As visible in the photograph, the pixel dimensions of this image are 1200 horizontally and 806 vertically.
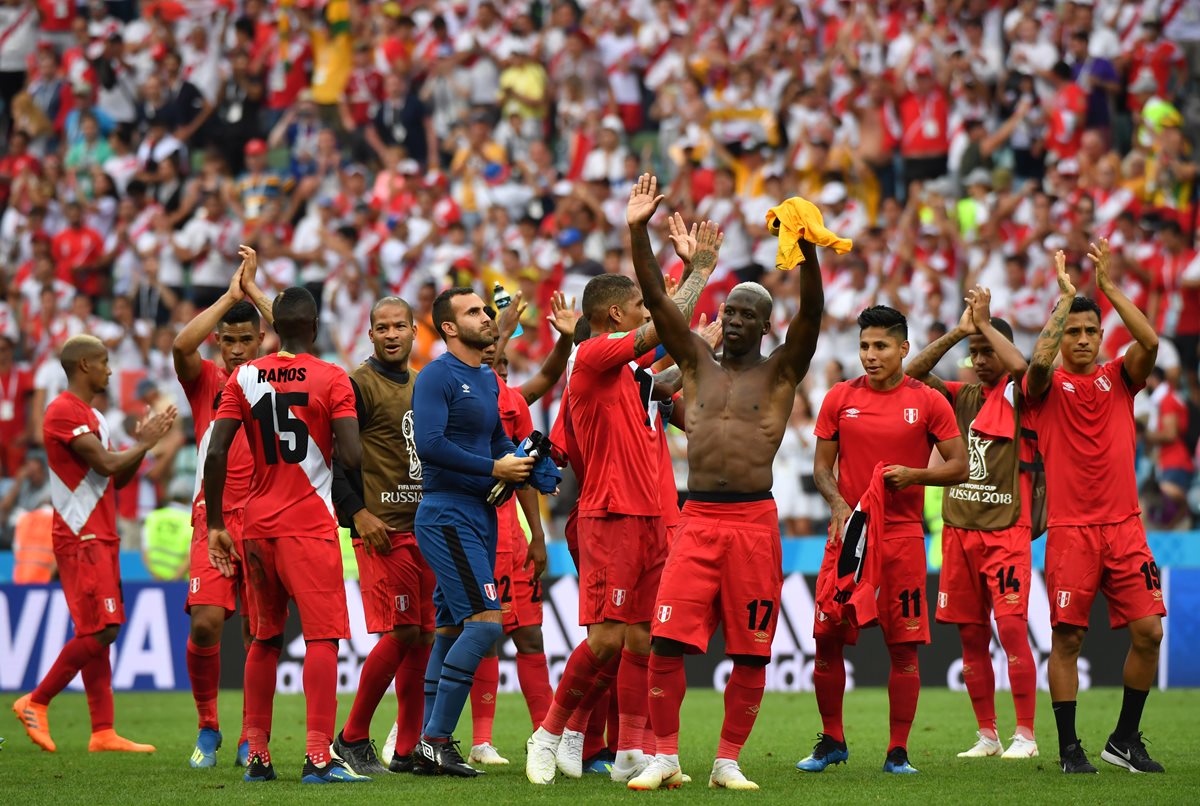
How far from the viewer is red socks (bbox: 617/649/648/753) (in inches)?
394

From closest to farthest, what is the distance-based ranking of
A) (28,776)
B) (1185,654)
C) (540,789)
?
1. (540,789)
2. (28,776)
3. (1185,654)

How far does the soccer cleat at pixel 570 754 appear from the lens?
10125mm

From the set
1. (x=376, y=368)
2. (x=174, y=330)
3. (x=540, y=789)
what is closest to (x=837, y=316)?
(x=174, y=330)

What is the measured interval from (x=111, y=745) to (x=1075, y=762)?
280 inches

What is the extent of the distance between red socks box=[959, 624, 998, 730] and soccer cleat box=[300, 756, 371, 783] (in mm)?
4430

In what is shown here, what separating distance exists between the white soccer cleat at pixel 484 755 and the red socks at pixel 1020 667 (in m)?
3.65

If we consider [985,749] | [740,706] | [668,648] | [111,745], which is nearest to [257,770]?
[668,648]

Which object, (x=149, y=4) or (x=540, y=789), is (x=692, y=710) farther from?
(x=149, y=4)

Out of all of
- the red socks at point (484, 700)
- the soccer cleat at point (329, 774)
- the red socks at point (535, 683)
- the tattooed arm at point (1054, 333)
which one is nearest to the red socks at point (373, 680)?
the soccer cleat at point (329, 774)

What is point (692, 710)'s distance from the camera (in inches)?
607

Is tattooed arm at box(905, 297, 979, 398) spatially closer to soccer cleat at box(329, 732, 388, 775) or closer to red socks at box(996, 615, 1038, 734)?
red socks at box(996, 615, 1038, 734)

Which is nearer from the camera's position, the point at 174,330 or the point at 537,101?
the point at 174,330

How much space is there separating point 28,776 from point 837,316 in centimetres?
1305

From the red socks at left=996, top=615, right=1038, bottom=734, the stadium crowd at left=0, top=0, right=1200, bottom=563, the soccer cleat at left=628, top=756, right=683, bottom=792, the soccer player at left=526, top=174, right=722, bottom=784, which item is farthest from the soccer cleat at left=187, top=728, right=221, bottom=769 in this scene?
the stadium crowd at left=0, top=0, right=1200, bottom=563
